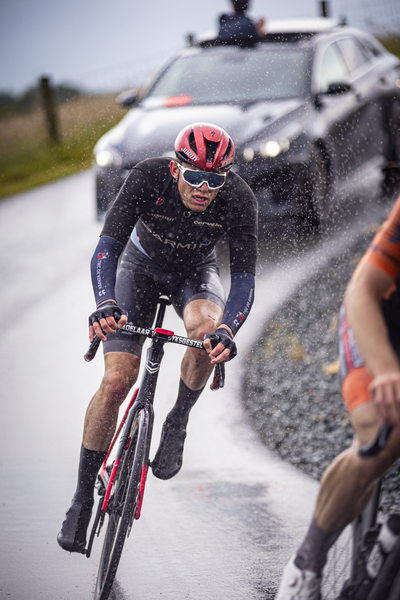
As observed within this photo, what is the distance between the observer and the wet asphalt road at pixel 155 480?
3736 millimetres

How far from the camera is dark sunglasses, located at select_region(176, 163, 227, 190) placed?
3439 mm

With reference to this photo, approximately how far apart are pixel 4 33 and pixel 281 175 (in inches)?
82.8

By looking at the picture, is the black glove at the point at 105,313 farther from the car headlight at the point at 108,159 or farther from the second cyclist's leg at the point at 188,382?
the car headlight at the point at 108,159

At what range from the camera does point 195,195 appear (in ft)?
11.4

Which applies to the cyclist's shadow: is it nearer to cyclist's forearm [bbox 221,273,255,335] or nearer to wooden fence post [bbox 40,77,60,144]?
cyclist's forearm [bbox 221,273,255,335]

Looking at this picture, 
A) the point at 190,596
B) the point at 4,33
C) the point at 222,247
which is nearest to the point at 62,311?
the point at 222,247

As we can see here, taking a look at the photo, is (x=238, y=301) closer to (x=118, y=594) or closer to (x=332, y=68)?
(x=118, y=594)

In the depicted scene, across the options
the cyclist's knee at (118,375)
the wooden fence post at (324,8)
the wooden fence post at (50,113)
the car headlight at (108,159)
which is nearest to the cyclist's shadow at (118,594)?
the cyclist's knee at (118,375)

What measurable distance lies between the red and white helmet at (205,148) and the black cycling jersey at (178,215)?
0.16m

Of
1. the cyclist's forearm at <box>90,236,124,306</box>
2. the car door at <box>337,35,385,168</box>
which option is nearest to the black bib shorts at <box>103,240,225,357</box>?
the cyclist's forearm at <box>90,236,124,306</box>

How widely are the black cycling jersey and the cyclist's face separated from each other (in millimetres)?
73

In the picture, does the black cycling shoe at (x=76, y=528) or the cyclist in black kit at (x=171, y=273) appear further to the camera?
the black cycling shoe at (x=76, y=528)

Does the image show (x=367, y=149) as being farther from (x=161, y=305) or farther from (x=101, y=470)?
(x=101, y=470)

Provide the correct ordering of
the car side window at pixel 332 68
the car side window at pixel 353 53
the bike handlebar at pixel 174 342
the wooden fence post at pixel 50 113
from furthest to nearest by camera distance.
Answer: the wooden fence post at pixel 50 113 → the car side window at pixel 353 53 → the car side window at pixel 332 68 → the bike handlebar at pixel 174 342
